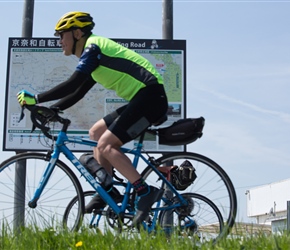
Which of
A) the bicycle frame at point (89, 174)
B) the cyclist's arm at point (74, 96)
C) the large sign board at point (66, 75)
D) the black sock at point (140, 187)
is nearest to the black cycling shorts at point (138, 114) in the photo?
the bicycle frame at point (89, 174)

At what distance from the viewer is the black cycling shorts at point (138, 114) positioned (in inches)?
256

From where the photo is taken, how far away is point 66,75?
50.9 feet

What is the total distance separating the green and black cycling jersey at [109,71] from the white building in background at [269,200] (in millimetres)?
44583

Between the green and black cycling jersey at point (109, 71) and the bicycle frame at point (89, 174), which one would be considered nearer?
the green and black cycling jersey at point (109, 71)

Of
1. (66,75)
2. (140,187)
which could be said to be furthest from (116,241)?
(66,75)

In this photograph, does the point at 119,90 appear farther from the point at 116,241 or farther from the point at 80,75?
the point at 116,241

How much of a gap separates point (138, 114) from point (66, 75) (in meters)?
9.20

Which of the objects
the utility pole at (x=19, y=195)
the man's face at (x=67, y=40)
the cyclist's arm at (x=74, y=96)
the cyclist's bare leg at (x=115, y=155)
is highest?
the man's face at (x=67, y=40)

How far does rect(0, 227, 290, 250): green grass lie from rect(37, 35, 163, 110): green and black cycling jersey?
1.36 meters

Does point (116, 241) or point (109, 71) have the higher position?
point (109, 71)

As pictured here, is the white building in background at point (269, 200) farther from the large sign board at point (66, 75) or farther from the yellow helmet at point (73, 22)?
the yellow helmet at point (73, 22)

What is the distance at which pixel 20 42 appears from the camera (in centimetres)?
1559

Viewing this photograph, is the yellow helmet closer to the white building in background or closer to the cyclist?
the cyclist

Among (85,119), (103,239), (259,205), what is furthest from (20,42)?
(259,205)
